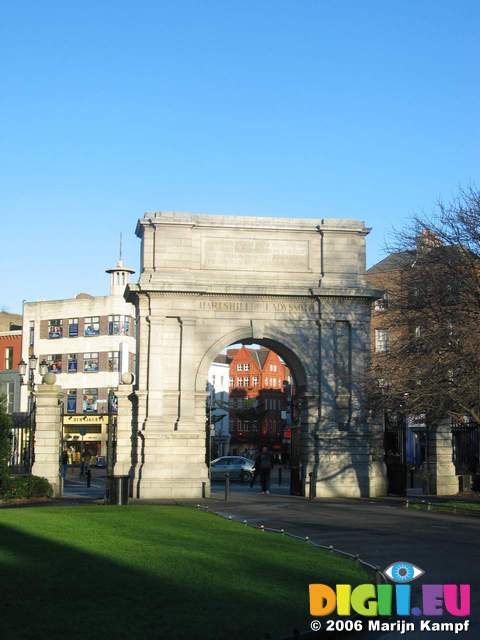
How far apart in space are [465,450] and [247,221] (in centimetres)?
1659

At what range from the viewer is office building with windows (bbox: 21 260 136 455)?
71.4 meters

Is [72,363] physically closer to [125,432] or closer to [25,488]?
[125,432]

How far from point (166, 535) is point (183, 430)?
52.3 feet

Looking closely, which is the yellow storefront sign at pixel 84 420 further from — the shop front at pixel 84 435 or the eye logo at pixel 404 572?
the eye logo at pixel 404 572

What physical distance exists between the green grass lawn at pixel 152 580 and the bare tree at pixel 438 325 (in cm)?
1115

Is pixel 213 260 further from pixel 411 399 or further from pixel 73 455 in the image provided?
pixel 73 455

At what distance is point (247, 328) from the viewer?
3419cm

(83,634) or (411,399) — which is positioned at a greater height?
(411,399)

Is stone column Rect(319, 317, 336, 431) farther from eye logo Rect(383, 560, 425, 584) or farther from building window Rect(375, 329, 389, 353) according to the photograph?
eye logo Rect(383, 560, 425, 584)

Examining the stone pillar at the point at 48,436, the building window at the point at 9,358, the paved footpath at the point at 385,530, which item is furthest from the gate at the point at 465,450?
the building window at the point at 9,358

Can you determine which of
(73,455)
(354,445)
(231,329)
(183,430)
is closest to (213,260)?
(231,329)

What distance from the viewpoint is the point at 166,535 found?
17.4 metres

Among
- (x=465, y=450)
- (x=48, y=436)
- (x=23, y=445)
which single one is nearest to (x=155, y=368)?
(x=48, y=436)

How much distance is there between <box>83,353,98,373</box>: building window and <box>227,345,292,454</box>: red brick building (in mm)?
41647
